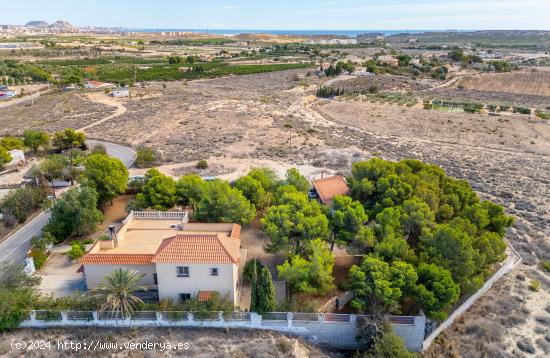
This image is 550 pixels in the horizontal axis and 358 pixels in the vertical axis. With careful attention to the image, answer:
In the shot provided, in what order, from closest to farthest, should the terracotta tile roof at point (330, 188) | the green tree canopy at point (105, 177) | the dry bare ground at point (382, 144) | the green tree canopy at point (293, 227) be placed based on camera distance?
the dry bare ground at point (382, 144)
the green tree canopy at point (293, 227)
the terracotta tile roof at point (330, 188)
the green tree canopy at point (105, 177)

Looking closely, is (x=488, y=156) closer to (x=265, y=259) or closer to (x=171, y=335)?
(x=265, y=259)

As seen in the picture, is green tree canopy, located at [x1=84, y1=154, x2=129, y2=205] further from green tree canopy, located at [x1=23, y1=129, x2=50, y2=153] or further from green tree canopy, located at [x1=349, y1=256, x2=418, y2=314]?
green tree canopy, located at [x1=23, y1=129, x2=50, y2=153]

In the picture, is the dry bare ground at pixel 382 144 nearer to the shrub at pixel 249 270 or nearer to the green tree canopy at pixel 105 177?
the shrub at pixel 249 270

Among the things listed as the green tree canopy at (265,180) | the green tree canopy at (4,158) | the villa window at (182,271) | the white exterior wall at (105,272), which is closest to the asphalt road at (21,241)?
the white exterior wall at (105,272)

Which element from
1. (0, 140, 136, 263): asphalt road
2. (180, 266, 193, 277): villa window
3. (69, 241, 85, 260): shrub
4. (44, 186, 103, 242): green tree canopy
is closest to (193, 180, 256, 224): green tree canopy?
(180, 266, 193, 277): villa window

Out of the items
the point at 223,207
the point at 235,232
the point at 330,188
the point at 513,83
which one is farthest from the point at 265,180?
the point at 513,83

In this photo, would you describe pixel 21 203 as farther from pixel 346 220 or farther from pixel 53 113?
pixel 53 113
